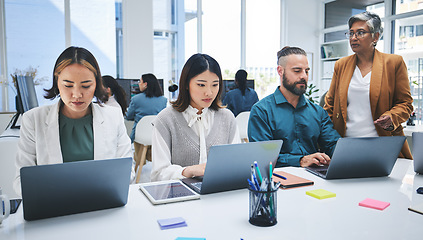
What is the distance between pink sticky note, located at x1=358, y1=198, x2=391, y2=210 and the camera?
1.13 metres

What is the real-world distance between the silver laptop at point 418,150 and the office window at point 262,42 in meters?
5.98

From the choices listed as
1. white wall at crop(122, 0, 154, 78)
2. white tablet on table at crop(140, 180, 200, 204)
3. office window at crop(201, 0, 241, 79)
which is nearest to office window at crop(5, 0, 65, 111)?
white wall at crop(122, 0, 154, 78)

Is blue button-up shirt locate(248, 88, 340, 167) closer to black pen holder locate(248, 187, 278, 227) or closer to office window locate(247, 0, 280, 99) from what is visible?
black pen holder locate(248, 187, 278, 227)

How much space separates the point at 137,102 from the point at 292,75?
2697mm

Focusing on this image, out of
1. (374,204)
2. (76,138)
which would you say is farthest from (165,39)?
(374,204)

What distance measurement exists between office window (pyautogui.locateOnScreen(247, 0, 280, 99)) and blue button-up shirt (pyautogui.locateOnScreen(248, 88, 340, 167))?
Answer: 17.8 ft

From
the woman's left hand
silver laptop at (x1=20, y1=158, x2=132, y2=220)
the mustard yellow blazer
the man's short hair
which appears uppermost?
the man's short hair

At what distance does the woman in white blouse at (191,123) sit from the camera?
1.67m

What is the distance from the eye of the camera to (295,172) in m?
1.61

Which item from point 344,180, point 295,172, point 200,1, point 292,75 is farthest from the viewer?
point 200,1

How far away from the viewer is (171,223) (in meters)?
0.98

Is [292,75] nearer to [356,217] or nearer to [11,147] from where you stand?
[356,217]

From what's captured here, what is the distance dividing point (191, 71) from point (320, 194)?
831 mm

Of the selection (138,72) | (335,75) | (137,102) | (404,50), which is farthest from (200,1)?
(335,75)
